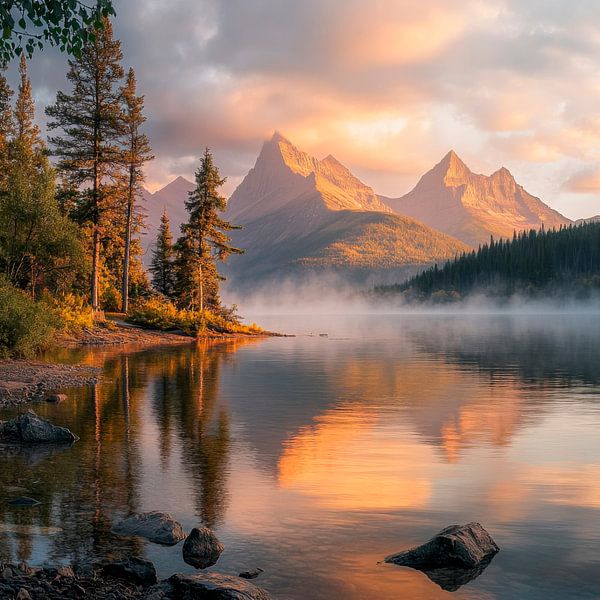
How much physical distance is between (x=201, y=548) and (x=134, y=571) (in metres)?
1.04

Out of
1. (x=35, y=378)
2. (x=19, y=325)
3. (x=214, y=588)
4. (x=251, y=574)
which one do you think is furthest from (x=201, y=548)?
(x=19, y=325)

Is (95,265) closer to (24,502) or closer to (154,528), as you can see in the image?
(24,502)

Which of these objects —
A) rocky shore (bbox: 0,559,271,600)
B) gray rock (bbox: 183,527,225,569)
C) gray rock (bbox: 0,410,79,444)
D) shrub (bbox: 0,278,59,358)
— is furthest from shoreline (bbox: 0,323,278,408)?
rocky shore (bbox: 0,559,271,600)

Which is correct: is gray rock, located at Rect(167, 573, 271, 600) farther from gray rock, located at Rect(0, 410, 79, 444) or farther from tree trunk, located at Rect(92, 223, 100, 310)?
tree trunk, located at Rect(92, 223, 100, 310)

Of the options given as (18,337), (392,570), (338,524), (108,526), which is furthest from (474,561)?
(18,337)

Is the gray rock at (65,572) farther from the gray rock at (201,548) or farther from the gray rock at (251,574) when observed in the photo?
the gray rock at (251,574)

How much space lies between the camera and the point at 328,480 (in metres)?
13.5

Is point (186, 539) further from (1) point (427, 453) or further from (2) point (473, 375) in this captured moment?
(2) point (473, 375)

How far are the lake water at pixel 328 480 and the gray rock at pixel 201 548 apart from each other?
0.60ft

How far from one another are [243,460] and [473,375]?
2098 centimetres

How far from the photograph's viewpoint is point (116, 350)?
4591cm

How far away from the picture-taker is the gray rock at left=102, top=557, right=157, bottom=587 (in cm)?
870

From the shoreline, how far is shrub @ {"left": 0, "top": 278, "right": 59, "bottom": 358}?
782 millimetres

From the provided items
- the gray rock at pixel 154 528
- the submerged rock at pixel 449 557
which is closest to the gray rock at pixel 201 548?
the gray rock at pixel 154 528
